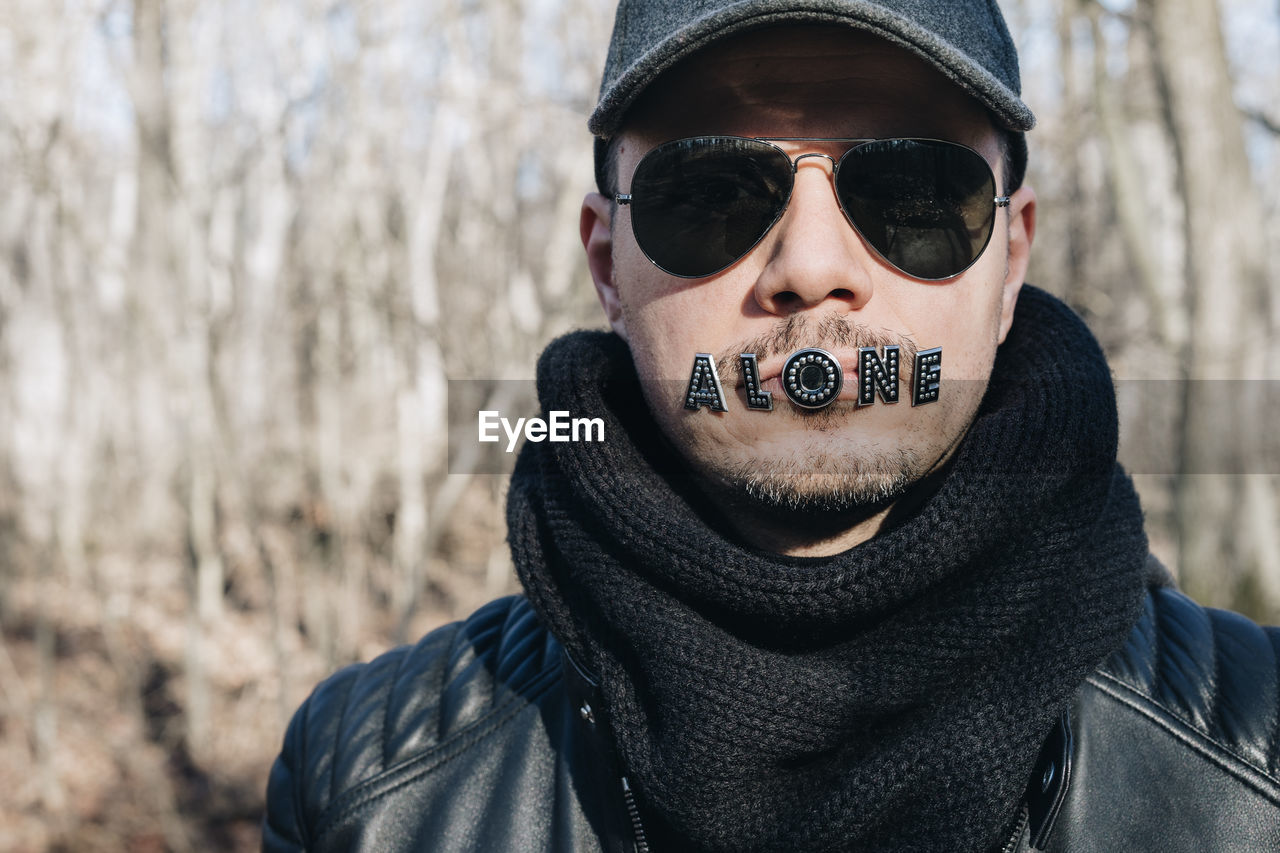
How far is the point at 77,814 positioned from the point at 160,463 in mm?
7389

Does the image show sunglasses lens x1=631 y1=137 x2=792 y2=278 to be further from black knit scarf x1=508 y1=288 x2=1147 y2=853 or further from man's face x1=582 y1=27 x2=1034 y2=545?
black knit scarf x1=508 y1=288 x2=1147 y2=853

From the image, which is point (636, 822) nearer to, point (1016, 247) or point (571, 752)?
point (571, 752)

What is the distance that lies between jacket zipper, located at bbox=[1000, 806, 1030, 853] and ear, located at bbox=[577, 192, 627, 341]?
104 centimetres

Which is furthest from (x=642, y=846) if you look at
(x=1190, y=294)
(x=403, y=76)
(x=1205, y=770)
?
(x=403, y=76)

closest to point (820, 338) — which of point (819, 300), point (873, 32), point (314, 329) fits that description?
point (819, 300)

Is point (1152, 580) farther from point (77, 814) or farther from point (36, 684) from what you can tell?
point (36, 684)

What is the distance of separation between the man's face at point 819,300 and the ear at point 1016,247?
145 mm

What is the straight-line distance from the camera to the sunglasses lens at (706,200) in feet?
5.10

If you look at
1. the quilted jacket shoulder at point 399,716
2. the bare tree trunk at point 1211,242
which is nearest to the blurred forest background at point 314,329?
the bare tree trunk at point 1211,242

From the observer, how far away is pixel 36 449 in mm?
13773

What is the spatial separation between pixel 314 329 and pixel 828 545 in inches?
390

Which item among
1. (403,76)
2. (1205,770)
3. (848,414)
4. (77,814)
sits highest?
(403,76)

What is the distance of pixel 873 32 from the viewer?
1495mm

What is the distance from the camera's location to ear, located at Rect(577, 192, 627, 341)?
1861 mm
